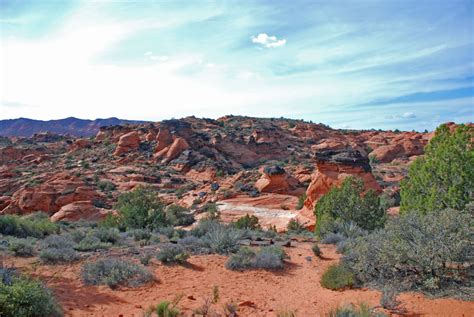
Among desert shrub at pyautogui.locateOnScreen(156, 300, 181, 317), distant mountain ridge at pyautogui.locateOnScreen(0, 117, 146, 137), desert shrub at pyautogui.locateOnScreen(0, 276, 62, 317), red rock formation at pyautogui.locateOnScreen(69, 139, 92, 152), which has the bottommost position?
desert shrub at pyautogui.locateOnScreen(156, 300, 181, 317)

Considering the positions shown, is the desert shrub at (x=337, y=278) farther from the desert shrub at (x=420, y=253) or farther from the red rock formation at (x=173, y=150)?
the red rock formation at (x=173, y=150)

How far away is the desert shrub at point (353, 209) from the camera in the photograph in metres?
14.7

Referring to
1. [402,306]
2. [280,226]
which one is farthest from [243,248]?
[280,226]

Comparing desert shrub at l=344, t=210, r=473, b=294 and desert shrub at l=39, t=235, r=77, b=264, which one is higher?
desert shrub at l=344, t=210, r=473, b=294

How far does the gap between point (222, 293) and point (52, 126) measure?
476 feet

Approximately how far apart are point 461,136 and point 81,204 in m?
22.4

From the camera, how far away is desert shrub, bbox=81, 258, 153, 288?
820 cm

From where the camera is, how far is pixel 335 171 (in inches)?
887

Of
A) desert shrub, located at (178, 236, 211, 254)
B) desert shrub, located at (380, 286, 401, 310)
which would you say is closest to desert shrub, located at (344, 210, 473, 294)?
desert shrub, located at (380, 286, 401, 310)

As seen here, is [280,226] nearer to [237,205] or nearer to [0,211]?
[237,205]

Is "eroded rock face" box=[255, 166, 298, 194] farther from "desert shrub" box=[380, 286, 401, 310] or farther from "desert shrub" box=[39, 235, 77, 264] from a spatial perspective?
"desert shrub" box=[380, 286, 401, 310]

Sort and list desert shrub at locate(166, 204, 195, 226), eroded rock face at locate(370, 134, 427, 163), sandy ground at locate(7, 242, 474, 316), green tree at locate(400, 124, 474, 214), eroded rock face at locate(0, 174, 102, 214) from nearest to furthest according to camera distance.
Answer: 1. sandy ground at locate(7, 242, 474, 316)
2. green tree at locate(400, 124, 474, 214)
3. desert shrub at locate(166, 204, 195, 226)
4. eroded rock face at locate(0, 174, 102, 214)
5. eroded rock face at locate(370, 134, 427, 163)

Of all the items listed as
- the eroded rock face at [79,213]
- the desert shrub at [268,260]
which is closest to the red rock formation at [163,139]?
the eroded rock face at [79,213]

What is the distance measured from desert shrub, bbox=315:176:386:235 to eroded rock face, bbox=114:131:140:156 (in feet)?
118
